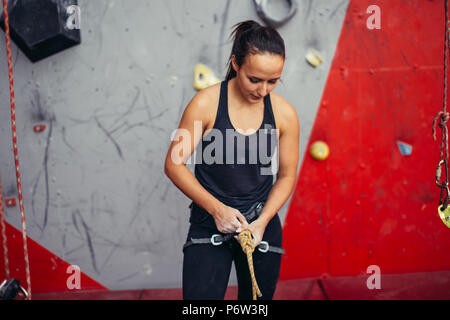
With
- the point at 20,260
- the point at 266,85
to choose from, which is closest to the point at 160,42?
the point at 266,85

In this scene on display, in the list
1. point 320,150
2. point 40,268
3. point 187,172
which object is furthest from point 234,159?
point 40,268

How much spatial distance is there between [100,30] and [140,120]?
0.53 meters

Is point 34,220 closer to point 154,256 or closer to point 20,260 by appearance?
point 20,260

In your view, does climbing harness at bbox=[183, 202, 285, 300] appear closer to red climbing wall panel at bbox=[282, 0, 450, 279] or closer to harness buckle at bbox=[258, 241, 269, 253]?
harness buckle at bbox=[258, 241, 269, 253]

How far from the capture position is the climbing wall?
220cm

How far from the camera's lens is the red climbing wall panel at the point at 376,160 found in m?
2.29

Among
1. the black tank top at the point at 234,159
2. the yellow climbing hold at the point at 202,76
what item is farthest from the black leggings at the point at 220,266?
the yellow climbing hold at the point at 202,76

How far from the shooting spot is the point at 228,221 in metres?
1.46

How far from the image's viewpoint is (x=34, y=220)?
2.35m

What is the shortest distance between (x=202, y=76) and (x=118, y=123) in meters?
0.55

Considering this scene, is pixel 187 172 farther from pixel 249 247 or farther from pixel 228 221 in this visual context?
pixel 249 247

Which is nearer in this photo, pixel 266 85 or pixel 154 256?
pixel 266 85

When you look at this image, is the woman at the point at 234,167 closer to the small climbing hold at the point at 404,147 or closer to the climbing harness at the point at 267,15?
the climbing harness at the point at 267,15

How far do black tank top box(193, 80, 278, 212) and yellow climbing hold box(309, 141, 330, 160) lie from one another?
806 mm
